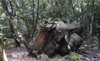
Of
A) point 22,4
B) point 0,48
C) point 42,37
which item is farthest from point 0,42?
point 22,4

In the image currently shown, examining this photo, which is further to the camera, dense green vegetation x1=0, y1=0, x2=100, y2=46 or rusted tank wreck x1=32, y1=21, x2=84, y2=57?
dense green vegetation x1=0, y1=0, x2=100, y2=46

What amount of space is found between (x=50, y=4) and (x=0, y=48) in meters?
8.95

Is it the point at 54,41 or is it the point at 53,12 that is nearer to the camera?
the point at 54,41

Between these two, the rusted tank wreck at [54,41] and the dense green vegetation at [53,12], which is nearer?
the rusted tank wreck at [54,41]

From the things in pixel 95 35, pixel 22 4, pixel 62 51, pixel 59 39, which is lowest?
pixel 95 35

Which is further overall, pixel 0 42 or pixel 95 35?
pixel 95 35

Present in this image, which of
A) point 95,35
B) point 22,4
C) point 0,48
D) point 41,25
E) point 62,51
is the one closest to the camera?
point 0,48

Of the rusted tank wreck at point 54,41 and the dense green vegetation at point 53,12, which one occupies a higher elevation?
the dense green vegetation at point 53,12

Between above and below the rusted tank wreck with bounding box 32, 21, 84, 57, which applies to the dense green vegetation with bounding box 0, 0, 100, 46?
above

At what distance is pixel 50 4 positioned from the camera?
10.3m

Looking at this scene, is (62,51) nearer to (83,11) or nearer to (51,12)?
(51,12)

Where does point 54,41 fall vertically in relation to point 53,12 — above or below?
below

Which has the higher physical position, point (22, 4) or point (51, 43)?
point (22, 4)

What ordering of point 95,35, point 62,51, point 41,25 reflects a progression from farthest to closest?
point 95,35 → point 62,51 → point 41,25
